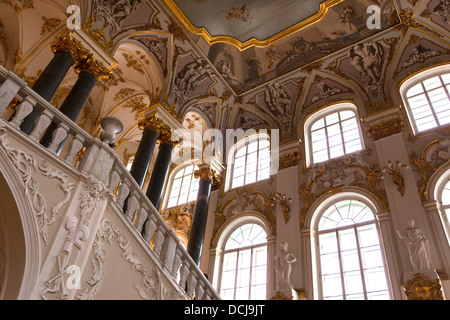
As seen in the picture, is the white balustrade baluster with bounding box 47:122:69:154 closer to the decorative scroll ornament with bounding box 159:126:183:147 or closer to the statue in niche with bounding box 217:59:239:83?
the decorative scroll ornament with bounding box 159:126:183:147

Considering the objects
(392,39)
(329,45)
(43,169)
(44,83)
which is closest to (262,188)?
(329,45)

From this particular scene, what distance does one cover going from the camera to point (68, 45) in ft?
25.2

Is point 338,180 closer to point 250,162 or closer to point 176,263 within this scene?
point 250,162

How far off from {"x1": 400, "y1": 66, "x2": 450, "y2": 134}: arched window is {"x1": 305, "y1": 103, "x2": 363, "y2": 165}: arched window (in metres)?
1.46

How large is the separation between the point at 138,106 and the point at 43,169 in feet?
30.3

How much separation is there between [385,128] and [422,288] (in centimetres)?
433

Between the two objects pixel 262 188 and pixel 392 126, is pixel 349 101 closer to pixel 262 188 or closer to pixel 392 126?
pixel 392 126

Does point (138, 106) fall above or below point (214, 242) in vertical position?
above

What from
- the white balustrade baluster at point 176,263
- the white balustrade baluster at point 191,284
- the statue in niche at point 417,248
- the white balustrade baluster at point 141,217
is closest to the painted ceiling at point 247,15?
the statue in niche at point 417,248

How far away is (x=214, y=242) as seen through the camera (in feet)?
34.6

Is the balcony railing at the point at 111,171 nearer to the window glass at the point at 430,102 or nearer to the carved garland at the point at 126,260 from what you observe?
the carved garland at the point at 126,260

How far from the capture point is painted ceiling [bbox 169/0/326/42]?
1049 cm

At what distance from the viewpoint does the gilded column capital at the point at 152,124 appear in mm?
9812
